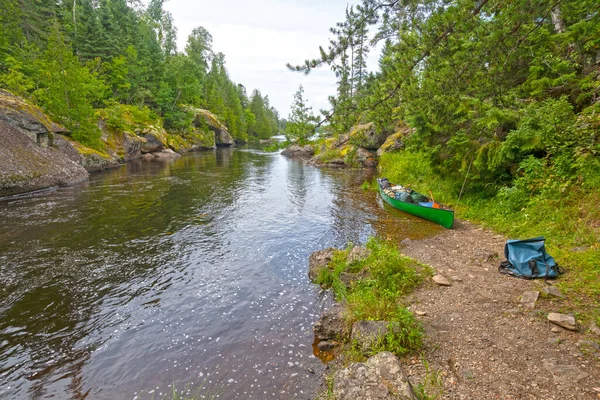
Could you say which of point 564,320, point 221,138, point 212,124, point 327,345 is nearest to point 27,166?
point 327,345

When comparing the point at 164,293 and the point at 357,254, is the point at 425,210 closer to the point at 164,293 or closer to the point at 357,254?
the point at 357,254

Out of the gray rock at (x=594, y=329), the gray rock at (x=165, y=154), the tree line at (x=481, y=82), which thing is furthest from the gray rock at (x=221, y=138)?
the gray rock at (x=594, y=329)

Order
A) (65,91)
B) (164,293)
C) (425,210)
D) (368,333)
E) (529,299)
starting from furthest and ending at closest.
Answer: (65,91), (425,210), (164,293), (529,299), (368,333)

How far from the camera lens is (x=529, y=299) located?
5.56m

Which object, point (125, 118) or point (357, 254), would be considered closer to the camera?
point (357, 254)

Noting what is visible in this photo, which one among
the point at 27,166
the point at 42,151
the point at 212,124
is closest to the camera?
the point at 27,166

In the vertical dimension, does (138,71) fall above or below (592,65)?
Result: above

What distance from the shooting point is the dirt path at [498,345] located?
3693 mm

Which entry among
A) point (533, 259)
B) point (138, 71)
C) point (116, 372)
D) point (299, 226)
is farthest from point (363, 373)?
point (138, 71)

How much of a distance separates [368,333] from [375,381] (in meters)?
1.18

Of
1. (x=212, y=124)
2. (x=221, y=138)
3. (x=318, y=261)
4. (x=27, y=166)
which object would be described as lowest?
(x=318, y=261)

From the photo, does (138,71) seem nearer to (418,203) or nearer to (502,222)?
(418,203)

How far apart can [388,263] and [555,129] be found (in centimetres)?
685

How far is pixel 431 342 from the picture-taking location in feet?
16.0
